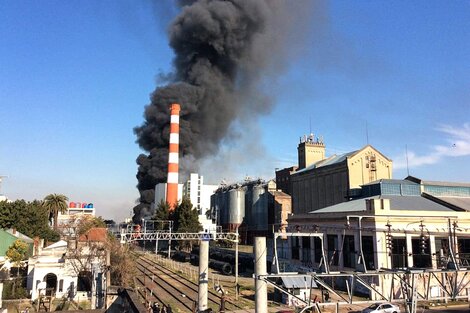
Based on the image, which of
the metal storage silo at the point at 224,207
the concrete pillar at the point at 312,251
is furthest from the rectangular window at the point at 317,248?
the metal storage silo at the point at 224,207

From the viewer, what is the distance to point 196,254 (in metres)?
66.5

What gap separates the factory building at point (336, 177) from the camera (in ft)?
255

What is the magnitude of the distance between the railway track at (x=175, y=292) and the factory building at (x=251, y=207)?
48383 millimetres

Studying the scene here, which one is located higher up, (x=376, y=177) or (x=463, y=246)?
(x=376, y=177)

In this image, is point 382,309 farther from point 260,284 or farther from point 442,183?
point 442,183

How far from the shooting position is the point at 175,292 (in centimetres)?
3878

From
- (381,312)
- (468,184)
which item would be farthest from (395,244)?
(468,184)

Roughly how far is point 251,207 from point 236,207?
176 inches

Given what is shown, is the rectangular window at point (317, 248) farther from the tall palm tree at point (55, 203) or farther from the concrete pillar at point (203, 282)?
the tall palm tree at point (55, 203)

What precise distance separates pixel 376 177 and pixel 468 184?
89.6 feet

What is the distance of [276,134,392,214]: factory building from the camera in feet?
255

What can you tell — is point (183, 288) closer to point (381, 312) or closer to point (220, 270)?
point (220, 270)

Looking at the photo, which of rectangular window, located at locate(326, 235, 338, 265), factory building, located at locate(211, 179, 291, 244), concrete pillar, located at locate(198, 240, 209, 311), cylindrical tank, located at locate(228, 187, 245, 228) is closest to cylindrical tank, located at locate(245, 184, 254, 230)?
factory building, located at locate(211, 179, 291, 244)

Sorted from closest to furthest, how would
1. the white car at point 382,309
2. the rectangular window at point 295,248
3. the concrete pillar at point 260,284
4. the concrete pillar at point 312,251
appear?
the concrete pillar at point 260,284 < the white car at point 382,309 < the concrete pillar at point 312,251 < the rectangular window at point 295,248
